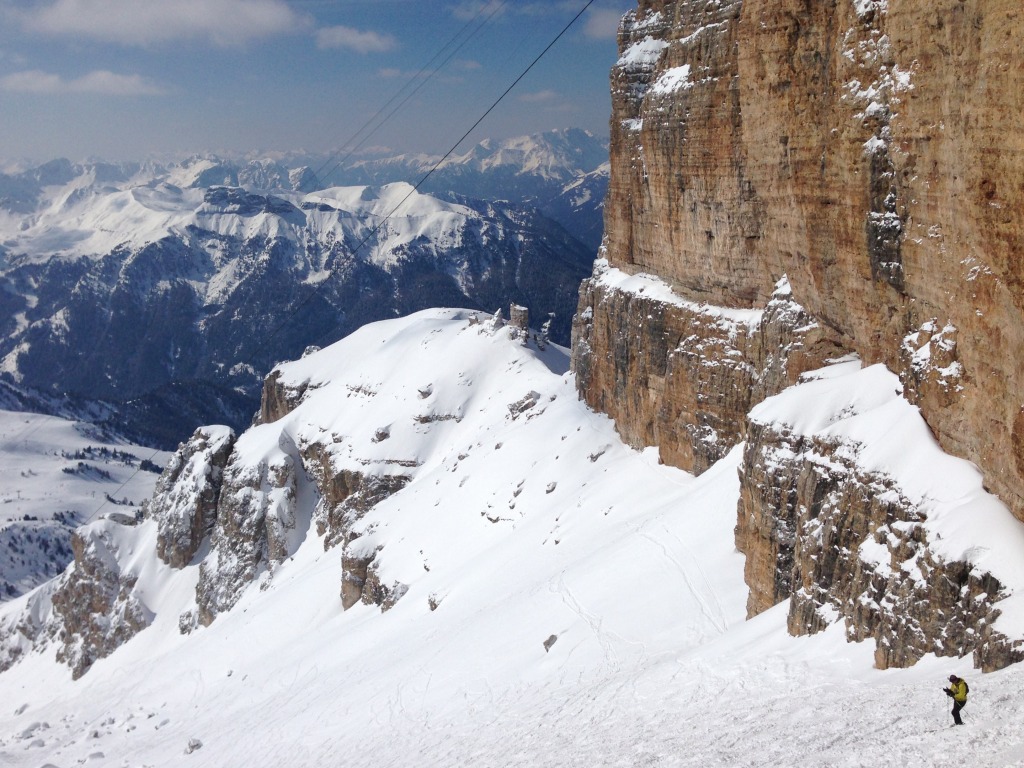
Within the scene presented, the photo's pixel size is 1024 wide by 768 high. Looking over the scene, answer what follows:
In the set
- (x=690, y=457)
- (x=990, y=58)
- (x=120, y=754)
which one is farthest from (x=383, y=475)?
(x=990, y=58)

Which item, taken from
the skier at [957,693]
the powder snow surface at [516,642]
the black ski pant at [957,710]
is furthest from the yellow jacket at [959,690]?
the powder snow surface at [516,642]

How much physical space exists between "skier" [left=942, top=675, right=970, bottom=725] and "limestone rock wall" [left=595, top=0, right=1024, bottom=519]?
4.73 metres

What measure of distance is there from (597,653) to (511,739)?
5.73 metres

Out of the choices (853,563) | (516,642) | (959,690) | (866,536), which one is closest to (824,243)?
(866,536)

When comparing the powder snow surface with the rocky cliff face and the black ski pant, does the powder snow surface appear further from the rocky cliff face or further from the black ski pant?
the rocky cliff face

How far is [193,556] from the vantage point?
8788 cm

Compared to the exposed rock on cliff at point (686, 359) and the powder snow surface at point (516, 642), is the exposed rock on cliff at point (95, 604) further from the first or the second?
the exposed rock on cliff at point (686, 359)

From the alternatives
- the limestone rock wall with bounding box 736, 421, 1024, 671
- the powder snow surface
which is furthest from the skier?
the limestone rock wall with bounding box 736, 421, 1024, 671

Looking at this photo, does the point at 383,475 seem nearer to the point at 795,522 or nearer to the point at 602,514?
the point at 602,514

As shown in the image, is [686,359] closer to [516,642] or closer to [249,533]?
[516,642]

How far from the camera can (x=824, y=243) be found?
2861 cm

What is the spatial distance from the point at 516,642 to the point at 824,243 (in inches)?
780

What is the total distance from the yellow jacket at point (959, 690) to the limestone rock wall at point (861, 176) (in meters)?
4.75

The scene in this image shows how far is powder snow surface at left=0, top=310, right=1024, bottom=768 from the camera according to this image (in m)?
18.5
